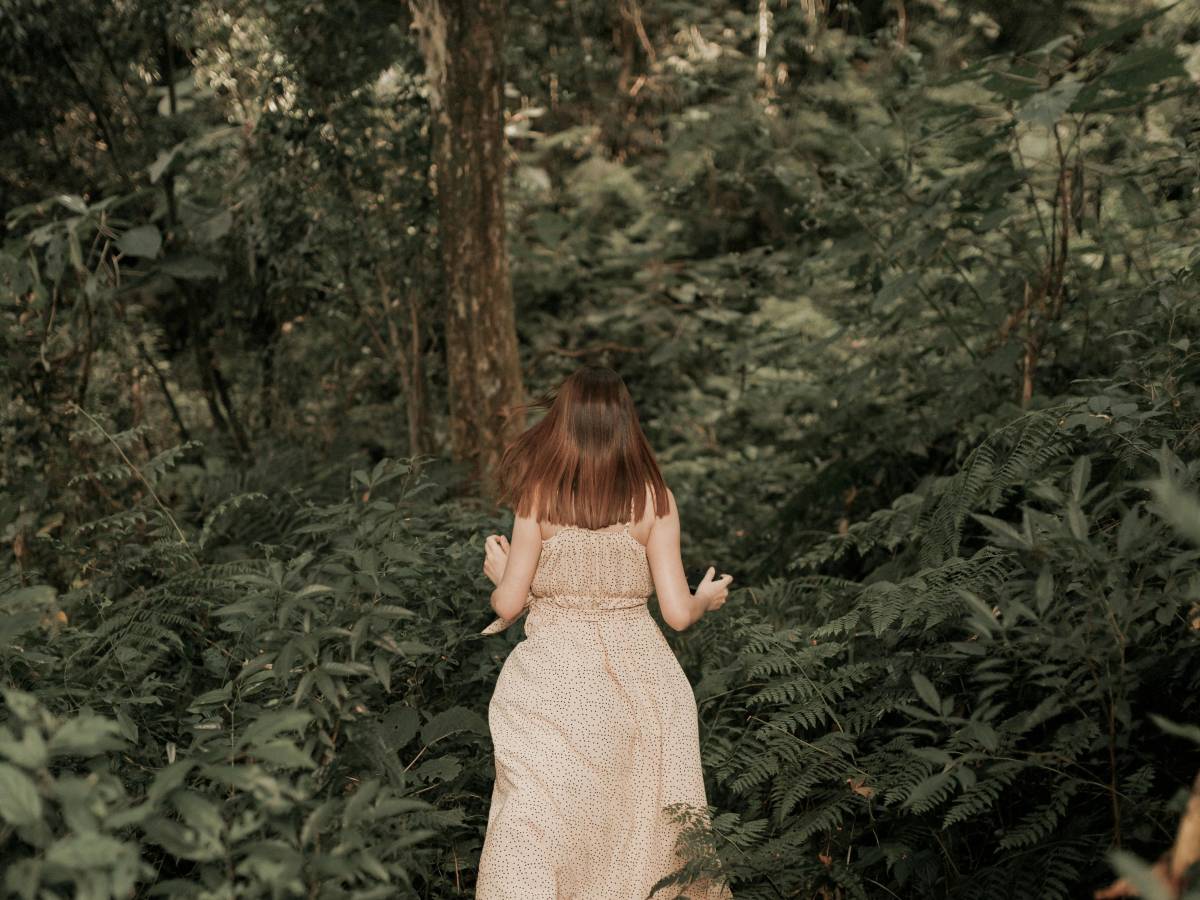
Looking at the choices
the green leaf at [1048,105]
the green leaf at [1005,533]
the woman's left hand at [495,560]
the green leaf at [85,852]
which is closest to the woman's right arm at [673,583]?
the woman's left hand at [495,560]

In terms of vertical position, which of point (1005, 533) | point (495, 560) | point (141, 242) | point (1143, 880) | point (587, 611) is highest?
point (141, 242)

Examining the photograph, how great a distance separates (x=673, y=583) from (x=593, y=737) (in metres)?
0.51

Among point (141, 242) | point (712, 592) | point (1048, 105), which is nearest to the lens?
point (712, 592)

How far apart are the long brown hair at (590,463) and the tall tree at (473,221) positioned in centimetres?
316

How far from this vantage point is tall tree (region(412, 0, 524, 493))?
20.5 ft

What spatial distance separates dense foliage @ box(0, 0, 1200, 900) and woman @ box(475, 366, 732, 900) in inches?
8.9

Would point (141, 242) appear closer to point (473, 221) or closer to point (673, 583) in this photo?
point (473, 221)

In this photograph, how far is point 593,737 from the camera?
3.03 metres

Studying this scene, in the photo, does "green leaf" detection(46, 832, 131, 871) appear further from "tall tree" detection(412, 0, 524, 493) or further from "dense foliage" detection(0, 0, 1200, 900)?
"tall tree" detection(412, 0, 524, 493)

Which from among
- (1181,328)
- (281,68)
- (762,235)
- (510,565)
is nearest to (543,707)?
(510,565)

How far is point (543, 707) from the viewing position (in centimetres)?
304

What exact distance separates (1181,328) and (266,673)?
414 cm

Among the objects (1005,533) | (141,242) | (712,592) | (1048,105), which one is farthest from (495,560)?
(141,242)

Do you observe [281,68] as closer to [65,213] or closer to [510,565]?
[65,213]
